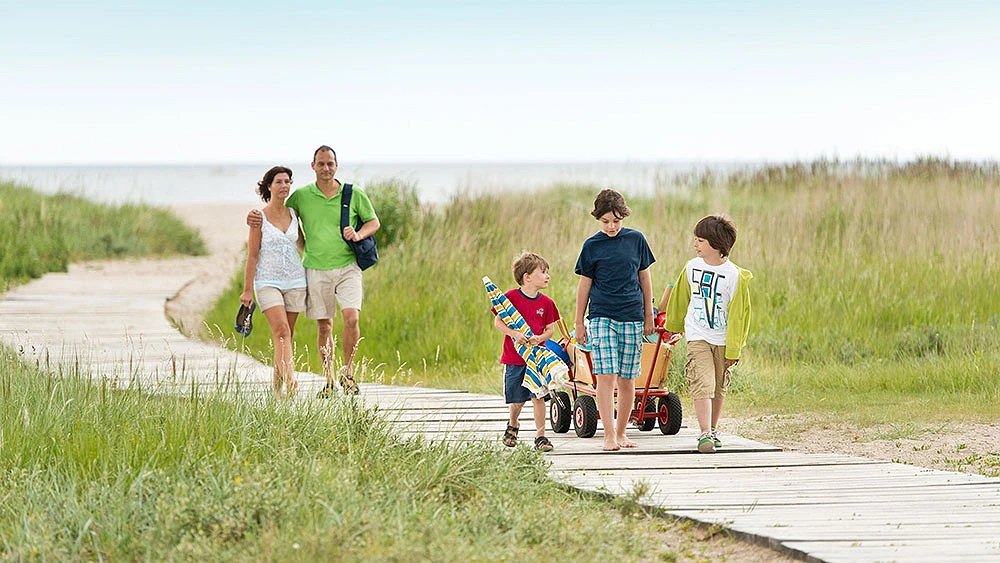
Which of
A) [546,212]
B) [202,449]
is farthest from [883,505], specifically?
[546,212]

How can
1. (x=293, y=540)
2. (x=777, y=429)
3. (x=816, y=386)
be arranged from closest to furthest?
(x=293, y=540) < (x=777, y=429) < (x=816, y=386)

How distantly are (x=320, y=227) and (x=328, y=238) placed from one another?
0.09m

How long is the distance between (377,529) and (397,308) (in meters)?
8.18

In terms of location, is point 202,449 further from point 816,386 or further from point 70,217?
point 70,217

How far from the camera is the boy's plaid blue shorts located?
21.1ft

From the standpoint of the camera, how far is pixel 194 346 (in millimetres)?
11039

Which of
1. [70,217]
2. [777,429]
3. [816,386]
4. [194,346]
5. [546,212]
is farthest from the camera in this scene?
[70,217]

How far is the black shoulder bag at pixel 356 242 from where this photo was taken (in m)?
7.66

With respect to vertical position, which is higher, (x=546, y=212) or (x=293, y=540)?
(x=546, y=212)

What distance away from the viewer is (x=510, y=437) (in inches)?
251

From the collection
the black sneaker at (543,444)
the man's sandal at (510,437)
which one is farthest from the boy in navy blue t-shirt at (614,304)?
the man's sandal at (510,437)

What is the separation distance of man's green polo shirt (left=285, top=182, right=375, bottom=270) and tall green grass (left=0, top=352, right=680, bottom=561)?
5.76 feet

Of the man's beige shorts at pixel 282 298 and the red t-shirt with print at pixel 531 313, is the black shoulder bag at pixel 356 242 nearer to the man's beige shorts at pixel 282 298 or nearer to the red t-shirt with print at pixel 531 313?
the man's beige shorts at pixel 282 298

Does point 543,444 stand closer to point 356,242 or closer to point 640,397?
point 640,397
